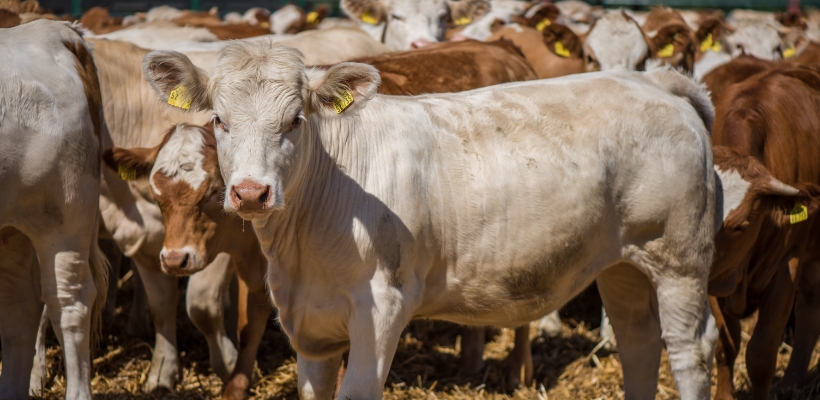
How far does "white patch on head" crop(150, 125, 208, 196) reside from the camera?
178 inches

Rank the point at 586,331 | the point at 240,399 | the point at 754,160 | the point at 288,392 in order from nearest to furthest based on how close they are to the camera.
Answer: the point at 754,160 → the point at 240,399 → the point at 288,392 → the point at 586,331

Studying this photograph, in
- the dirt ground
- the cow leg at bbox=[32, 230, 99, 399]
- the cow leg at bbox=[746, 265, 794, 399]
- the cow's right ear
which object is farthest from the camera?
the dirt ground

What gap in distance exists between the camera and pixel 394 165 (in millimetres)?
3535

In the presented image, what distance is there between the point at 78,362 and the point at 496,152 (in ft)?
7.43

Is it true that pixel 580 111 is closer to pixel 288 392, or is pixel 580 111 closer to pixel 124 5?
pixel 288 392

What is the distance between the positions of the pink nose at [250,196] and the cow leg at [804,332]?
380 cm

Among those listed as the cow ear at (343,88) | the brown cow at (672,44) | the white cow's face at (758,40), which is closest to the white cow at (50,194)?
the cow ear at (343,88)

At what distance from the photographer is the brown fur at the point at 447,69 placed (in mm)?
5598

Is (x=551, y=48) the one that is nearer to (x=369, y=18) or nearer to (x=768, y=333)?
(x=369, y=18)

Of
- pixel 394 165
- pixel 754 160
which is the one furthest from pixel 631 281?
pixel 394 165

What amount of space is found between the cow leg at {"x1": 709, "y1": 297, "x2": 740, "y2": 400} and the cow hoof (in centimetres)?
269

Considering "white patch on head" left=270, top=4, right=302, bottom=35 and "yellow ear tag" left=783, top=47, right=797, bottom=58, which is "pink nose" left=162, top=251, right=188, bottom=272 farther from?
"white patch on head" left=270, top=4, right=302, bottom=35

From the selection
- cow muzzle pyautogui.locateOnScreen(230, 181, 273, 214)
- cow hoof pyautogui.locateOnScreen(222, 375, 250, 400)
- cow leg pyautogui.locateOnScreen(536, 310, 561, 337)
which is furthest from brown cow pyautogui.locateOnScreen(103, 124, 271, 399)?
cow leg pyautogui.locateOnScreen(536, 310, 561, 337)

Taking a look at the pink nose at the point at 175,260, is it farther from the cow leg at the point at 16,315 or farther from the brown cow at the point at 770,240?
the brown cow at the point at 770,240
